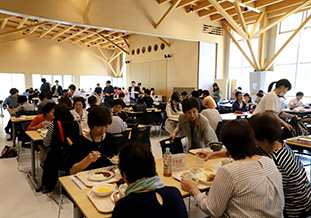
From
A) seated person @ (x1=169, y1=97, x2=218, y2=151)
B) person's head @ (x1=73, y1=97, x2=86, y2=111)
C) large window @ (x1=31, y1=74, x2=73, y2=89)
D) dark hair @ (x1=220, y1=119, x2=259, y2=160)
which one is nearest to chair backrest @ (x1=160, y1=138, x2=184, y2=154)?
seated person @ (x1=169, y1=97, x2=218, y2=151)

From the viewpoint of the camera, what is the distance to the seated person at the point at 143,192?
3.24ft

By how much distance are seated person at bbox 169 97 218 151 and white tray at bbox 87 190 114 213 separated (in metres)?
1.45

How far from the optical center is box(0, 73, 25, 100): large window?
15.4 meters

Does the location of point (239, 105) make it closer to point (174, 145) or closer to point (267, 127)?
point (174, 145)

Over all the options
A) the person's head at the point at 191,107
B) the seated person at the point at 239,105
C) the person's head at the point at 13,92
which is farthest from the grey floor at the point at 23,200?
the seated person at the point at 239,105

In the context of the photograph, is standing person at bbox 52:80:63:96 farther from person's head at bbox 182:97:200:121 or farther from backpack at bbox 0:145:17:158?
person's head at bbox 182:97:200:121

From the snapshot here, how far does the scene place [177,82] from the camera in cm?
1241

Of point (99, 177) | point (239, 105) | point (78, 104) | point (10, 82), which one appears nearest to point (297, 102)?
point (239, 105)

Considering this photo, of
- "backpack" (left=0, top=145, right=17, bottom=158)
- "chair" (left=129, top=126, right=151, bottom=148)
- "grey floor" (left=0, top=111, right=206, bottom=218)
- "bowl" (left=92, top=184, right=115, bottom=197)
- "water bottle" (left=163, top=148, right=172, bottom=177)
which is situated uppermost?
"water bottle" (left=163, top=148, right=172, bottom=177)

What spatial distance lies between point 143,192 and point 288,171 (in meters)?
1.09

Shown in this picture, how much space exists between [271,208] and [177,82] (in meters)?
11.3

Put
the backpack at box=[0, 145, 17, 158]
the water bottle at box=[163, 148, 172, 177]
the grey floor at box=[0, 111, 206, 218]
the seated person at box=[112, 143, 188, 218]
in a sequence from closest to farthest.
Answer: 1. the seated person at box=[112, 143, 188, 218]
2. the water bottle at box=[163, 148, 172, 177]
3. the grey floor at box=[0, 111, 206, 218]
4. the backpack at box=[0, 145, 17, 158]

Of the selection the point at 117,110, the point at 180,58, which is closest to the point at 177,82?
the point at 180,58

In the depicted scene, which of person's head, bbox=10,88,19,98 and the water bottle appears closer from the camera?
the water bottle
